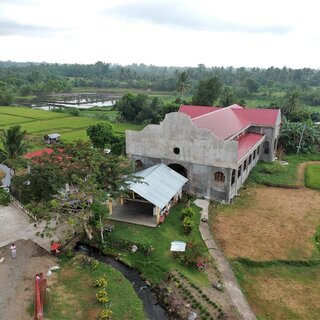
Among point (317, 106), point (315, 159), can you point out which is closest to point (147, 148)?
point (315, 159)

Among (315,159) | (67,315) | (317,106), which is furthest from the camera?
(317,106)

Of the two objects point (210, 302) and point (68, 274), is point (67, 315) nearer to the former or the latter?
point (68, 274)

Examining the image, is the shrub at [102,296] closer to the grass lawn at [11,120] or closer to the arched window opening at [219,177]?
the arched window opening at [219,177]

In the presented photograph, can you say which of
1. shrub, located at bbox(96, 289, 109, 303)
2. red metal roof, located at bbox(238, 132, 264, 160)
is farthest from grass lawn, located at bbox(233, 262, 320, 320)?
red metal roof, located at bbox(238, 132, 264, 160)

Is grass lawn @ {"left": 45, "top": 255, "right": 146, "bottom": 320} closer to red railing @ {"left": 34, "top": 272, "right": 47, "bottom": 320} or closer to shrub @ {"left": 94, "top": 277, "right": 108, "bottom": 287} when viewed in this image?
shrub @ {"left": 94, "top": 277, "right": 108, "bottom": 287}

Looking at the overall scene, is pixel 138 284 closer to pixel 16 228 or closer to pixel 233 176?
pixel 16 228

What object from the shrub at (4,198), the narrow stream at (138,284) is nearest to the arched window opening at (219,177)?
the narrow stream at (138,284)

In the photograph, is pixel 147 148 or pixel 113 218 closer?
pixel 113 218
